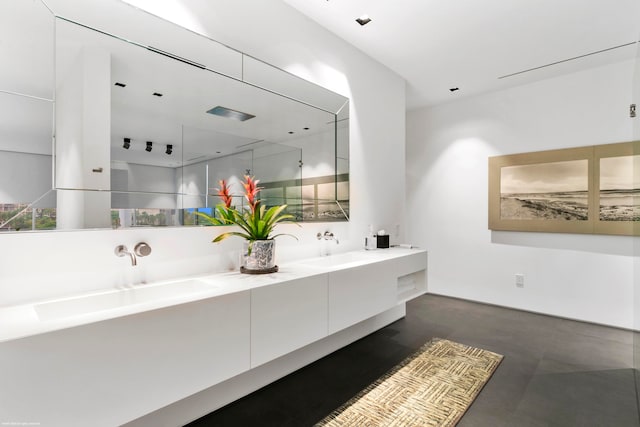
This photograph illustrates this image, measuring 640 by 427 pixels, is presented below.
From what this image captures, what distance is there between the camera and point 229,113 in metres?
1.94

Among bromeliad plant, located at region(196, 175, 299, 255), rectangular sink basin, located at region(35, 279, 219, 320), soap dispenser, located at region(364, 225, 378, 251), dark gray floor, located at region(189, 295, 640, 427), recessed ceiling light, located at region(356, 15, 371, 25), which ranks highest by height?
recessed ceiling light, located at region(356, 15, 371, 25)

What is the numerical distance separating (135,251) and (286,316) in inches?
31.9

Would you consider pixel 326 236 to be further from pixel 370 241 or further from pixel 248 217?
pixel 248 217

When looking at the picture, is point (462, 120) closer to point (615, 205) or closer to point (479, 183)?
point (479, 183)

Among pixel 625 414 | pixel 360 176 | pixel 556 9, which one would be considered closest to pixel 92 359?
pixel 360 176

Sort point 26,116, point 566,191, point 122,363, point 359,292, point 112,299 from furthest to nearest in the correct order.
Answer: point 566,191 < point 359,292 < point 112,299 < point 26,116 < point 122,363

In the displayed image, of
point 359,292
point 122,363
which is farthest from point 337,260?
point 122,363

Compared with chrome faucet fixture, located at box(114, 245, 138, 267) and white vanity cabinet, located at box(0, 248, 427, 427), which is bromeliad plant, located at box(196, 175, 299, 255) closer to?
white vanity cabinet, located at box(0, 248, 427, 427)

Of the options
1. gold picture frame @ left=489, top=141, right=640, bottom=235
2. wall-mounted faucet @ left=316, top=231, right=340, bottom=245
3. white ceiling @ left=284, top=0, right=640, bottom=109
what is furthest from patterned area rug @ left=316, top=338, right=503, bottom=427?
white ceiling @ left=284, top=0, right=640, bottom=109

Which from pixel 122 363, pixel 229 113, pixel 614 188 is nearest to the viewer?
pixel 122 363

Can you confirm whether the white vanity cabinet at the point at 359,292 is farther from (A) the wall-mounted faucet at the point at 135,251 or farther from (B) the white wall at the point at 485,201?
(B) the white wall at the point at 485,201

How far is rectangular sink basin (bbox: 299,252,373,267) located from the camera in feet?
7.41

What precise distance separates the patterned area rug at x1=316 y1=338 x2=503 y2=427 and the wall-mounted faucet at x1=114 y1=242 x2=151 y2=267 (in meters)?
1.26

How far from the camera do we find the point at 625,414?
5.68 feet
